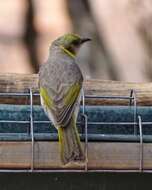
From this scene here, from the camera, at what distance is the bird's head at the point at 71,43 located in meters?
4.98

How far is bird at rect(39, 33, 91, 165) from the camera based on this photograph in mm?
3639

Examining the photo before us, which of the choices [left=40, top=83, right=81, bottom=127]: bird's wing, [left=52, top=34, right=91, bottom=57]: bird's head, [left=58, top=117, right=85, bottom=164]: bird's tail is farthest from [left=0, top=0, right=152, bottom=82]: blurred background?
[left=58, top=117, right=85, bottom=164]: bird's tail

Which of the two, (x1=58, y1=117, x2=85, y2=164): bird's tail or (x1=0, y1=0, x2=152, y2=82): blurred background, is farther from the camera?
(x1=0, y1=0, x2=152, y2=82): blurred background

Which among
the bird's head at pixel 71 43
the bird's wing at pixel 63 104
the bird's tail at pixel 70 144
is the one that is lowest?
the bird's tail at pixel 70 144

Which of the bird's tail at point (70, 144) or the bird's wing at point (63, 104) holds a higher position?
the bird's wing at point (63, 104)

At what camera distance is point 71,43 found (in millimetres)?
5008

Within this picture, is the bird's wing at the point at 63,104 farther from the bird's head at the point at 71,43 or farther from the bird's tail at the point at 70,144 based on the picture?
the bird's head at the point at 71,43

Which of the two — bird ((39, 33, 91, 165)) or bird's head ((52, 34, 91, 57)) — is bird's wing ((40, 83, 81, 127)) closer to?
bird ((39, 33, 91, 165))

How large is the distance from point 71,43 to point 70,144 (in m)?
1.41

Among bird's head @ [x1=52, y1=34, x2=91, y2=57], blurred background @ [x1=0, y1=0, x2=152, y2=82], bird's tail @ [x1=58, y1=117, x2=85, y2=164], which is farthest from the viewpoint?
blurred background @ [x1=0, y1=0, x2=152, y2=82]

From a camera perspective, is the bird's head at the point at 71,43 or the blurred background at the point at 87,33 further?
the blurred background at the point at 87,33

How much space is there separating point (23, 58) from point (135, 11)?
1284 mm

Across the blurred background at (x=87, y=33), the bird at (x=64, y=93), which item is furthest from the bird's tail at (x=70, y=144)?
the blurred background at (x=87, y=33)

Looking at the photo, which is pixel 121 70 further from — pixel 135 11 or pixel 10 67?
pixel 10 67
